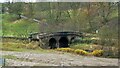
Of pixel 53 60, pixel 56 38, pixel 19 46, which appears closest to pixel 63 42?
pixel 56 38

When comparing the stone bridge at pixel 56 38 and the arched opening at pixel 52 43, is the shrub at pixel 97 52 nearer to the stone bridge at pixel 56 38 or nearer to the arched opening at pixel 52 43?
the stone bridge at pixel 56 38

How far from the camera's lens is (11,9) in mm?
3566

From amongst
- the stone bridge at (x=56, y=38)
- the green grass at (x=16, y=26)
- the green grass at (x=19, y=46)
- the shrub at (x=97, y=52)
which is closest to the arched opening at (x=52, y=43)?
the stone bridge at (x=56, y=38)

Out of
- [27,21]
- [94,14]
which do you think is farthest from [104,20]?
[27,21]

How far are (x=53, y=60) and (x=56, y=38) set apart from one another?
0.30m

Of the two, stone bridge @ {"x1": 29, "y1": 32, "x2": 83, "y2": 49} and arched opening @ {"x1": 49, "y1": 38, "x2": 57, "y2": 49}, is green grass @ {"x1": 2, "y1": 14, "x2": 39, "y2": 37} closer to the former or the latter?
stone bridge @ {"x1": 29, "y1": 32, "x2": 83, "y2": 49}

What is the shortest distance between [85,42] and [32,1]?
838mm

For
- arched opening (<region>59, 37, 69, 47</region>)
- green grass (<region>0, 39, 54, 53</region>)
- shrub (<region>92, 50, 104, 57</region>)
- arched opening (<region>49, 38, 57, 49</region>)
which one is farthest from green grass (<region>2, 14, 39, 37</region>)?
shrub (<region>92, 50, 104, 57</region>)

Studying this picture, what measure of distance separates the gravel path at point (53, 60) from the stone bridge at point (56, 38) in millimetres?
135

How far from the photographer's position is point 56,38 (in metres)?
3.71

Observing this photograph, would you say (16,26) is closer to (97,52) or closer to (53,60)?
(53,60)

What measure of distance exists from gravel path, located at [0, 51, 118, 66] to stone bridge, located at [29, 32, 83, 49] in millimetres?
135

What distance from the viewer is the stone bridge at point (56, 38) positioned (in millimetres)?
3684

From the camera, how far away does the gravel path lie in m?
3.58
